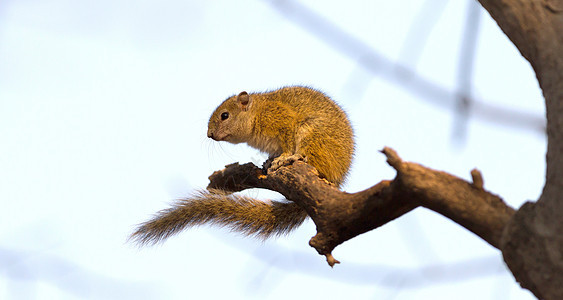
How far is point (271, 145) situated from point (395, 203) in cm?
260

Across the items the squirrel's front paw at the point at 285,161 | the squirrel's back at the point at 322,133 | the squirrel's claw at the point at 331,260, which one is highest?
the squirrel's back at the point at 322,133

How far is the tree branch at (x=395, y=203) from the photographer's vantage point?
243 cm

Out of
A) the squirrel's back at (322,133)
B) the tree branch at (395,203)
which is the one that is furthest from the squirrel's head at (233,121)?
the tree branch at (395,203)

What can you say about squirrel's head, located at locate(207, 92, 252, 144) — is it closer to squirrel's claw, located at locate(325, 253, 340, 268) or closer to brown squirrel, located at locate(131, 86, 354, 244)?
brown squirrel, located at locate(131, 86, 354, 244)

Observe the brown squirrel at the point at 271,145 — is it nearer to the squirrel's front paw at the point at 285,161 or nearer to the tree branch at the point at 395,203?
the squirrel's front paw at the point at 285,161

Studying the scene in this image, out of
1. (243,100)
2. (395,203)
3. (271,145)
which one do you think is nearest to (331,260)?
(395,203)

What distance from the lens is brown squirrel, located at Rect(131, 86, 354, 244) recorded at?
14.0 feet

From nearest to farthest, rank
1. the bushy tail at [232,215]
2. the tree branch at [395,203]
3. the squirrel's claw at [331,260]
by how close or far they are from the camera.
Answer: the tree branch at [395,203] → the squirrel's claw at [331,260] → the bushy tail at [232,215]

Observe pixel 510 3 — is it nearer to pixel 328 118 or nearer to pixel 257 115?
pixel 328 118

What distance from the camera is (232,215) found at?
4.30m

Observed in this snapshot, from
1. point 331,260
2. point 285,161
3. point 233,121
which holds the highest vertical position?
point 233,121

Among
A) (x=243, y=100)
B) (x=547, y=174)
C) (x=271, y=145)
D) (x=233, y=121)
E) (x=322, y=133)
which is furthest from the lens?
(x=243, y=100)

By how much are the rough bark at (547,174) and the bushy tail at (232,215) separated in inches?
87.0

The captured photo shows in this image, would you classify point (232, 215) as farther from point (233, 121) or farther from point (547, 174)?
point (547, 174)
